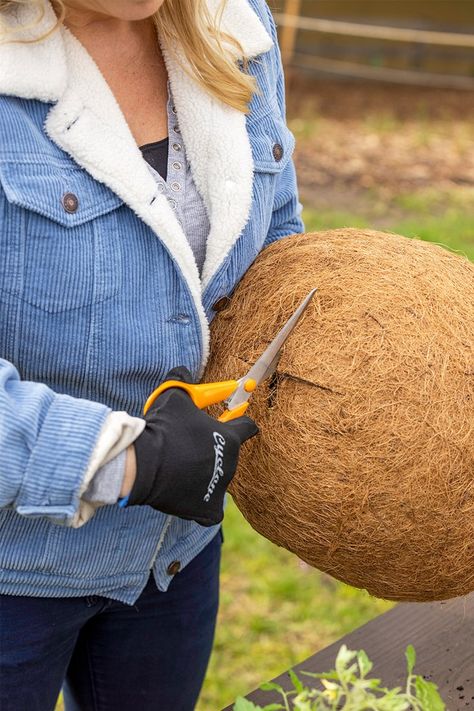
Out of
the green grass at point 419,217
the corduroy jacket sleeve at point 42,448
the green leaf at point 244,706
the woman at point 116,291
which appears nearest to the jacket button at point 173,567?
the woman at point 116,291

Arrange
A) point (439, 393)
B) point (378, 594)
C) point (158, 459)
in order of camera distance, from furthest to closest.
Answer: point (378, 594) → point (439, 393) → point (158, 459)

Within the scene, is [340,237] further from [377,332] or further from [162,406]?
[162,406]

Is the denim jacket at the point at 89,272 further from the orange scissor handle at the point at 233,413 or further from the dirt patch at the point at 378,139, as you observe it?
the dirt patch at the point at 378,139

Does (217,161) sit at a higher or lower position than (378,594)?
higher

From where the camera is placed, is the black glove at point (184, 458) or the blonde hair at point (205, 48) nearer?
the black glove at point (184, 458)

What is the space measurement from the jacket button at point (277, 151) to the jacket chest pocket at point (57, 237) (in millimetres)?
316

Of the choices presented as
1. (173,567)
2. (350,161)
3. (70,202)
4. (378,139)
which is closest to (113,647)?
(173,567)

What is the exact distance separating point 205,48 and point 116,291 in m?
0.41

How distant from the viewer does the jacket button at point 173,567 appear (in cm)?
156

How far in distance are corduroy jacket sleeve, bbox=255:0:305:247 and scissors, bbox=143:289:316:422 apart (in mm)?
288

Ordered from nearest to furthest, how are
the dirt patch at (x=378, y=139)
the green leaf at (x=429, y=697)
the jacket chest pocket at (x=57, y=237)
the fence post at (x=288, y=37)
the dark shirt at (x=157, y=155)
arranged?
the green leaf at (x=429, y=697) < the jacket chest pocket at (x=57, y=237) < the dark shirt at (x=157, y=155) < the dirt patch at (x=378, y=139) < the fence post at (x=288, y=37)

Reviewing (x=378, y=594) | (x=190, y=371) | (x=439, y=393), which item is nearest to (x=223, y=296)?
(x=190, y=371)

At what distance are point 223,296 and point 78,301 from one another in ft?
0.83

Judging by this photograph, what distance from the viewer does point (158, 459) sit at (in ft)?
3.77
